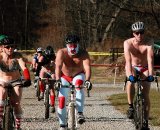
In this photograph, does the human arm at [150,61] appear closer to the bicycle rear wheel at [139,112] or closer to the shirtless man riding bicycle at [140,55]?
the shirtless man riding bicycle at [140,55]

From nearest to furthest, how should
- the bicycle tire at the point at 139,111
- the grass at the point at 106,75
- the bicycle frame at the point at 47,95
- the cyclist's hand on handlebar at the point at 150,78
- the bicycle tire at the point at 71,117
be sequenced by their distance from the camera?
1. the bicycle tire at the point at 71,117
2. the cyclist's hand on handlebar at the point at 150,78
3. the bicycle tire at the point at 139,111
4. the bicycle frame at the point at 47,95
5. the grass at the point at 106,75

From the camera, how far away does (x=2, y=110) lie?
978cm

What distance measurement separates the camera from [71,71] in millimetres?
10031

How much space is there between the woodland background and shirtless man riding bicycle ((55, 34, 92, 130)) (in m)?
25.3

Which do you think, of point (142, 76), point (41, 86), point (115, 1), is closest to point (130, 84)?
point (142, 76)

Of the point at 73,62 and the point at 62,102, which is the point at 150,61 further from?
the point at 62,102

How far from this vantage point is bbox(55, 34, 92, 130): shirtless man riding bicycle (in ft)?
31.7

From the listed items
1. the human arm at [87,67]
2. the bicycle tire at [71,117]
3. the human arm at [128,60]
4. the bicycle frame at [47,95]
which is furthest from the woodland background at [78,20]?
the bicycle tire at [71,117]

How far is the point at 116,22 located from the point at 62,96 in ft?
130

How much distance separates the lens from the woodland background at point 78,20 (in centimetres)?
3952

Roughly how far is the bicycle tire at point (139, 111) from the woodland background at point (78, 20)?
2531cm

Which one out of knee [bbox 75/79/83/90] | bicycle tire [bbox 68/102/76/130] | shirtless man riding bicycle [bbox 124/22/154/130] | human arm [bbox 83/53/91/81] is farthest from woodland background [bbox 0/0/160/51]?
bicycle tire [bbox 68/102/76/130]

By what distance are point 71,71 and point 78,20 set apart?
4577 centimetres

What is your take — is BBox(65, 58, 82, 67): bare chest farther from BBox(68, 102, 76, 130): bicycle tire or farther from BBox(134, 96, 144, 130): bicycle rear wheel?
Result: BBox(134, 96, 144, 130): bicycle rear wheel
